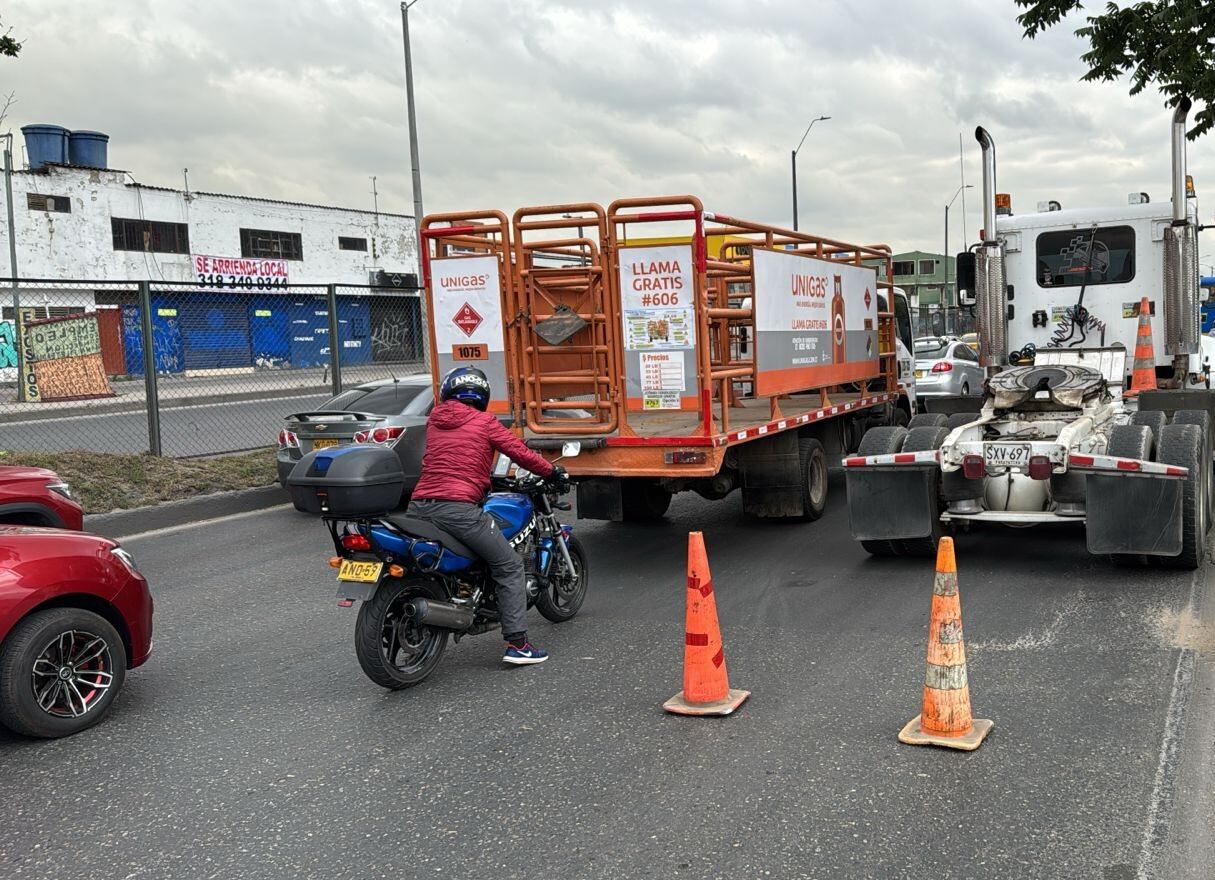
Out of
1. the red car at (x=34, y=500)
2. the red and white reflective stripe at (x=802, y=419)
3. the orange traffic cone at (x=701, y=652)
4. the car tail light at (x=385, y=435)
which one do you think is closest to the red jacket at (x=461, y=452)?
the orange traffic cone at (x=701, y=652)

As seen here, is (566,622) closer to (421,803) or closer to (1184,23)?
(421,803)

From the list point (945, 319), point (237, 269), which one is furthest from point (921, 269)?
point (237, 269)

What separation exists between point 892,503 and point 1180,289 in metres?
5.09

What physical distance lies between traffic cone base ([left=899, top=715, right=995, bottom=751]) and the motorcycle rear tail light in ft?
10.4

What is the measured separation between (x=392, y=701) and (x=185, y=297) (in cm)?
1078

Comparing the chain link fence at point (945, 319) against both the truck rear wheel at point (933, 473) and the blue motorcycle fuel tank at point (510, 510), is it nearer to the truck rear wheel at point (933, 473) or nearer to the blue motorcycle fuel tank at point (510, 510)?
the truck rear wheel at point (933, 473)

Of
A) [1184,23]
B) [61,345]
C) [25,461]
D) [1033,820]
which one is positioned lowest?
[1033,820]

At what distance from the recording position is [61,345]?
556 inches

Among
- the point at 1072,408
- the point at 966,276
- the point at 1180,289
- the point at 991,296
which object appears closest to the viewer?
the point at 1072,408

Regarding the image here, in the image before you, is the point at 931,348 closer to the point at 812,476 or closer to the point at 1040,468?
the point at 812,476

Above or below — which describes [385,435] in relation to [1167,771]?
above

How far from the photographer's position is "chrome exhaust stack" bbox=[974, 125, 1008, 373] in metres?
12.0

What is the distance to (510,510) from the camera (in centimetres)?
642

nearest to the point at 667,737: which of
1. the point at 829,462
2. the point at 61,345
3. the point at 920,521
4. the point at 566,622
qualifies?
the point at 566,622
